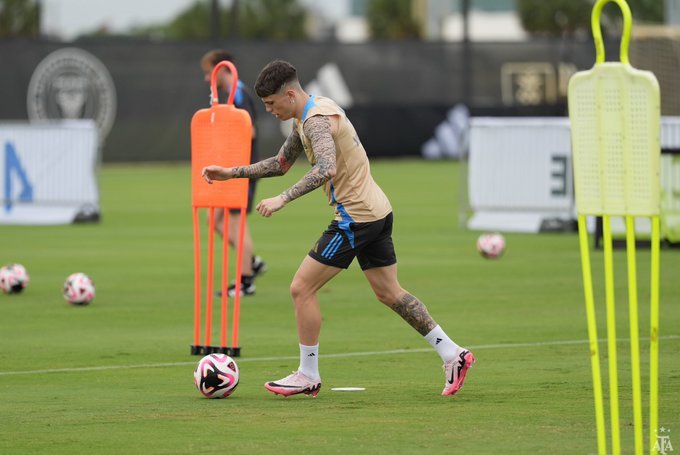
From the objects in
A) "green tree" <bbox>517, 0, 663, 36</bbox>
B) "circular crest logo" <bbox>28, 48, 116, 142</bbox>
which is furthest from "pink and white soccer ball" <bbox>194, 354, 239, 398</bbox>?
"green tree" <bbox>517, 0, 663, 36</bbox>

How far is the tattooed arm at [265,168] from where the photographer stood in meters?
9.07

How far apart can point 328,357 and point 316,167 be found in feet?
7.95

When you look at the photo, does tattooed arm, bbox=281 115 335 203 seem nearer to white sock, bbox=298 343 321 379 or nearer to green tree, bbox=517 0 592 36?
white sock, bbox=298 343 321 379

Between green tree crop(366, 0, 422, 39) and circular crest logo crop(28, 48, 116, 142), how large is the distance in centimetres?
3408

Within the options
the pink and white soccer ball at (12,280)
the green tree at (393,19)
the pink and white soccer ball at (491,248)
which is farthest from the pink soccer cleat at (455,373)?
the green tree at (393,19)

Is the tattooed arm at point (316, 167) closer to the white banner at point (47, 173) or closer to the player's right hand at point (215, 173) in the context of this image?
the player's right hand at point (215, 173)

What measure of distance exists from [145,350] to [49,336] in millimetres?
1139

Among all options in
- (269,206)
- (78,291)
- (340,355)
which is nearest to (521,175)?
(78,291)

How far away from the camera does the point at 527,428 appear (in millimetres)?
7914

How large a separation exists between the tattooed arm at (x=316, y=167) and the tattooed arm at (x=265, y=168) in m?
0.35

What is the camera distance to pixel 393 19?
7288 centimetres

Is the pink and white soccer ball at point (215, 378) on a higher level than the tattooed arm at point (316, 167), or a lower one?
lower

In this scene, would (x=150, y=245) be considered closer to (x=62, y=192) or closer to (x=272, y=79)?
(x=62, y=192)

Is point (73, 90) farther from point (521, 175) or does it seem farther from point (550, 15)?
point (550, 15)
